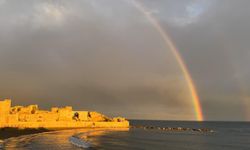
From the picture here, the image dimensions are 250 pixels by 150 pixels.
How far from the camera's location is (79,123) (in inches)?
6117

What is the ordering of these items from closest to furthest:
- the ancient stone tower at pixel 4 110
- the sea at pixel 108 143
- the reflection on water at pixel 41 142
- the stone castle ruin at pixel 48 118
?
the reflection on water at pixel 41 142, the sea at pixel 108 143, the ancient stone tower at pixel 4 110, the stone castle ruin at pixel 48 118

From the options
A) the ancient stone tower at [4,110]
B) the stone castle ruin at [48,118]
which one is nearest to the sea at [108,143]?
the ancient stone tower at [4,110]

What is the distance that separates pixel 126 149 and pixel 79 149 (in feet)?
35.8

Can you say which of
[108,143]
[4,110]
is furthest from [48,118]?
[108,143]

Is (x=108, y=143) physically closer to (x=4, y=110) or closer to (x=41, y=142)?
(x=41, y=142)

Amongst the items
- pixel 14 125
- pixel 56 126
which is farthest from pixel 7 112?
pixel 56 126

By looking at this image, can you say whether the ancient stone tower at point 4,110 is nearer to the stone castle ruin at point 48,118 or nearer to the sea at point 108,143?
the stone castle ruin at point 48,118

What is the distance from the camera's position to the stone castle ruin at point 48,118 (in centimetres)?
12425

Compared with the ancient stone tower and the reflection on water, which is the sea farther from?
the ancient stone tower

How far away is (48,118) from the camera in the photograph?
467 feet

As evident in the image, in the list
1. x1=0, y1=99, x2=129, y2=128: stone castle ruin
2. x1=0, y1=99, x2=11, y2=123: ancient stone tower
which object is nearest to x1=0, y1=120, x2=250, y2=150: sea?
x1=0, y1=99, x2=11, y2=123: ancient stone tower

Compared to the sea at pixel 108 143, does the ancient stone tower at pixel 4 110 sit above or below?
above

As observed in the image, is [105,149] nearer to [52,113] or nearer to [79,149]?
[79,149]

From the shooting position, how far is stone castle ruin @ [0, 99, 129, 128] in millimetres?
124250
